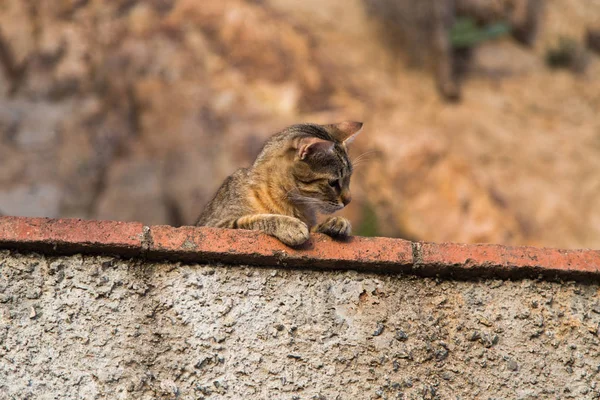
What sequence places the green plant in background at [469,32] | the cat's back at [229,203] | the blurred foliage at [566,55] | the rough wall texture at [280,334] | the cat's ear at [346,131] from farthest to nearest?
the blurred foliage at [566,55] < the green plant in background at [469,32] < the cat's ear at [346,131] < the cat's back at [229,203] < the rough wall texture at [280,334]

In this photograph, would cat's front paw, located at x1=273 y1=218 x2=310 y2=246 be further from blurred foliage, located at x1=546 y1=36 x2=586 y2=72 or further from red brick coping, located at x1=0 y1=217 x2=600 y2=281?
blurred foliage, located at x1=546 y1=36 x2=586 y2=72

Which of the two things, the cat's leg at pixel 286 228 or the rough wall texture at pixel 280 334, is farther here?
the cat's leg at pixel 286 228

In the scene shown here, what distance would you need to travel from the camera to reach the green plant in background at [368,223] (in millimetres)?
7949

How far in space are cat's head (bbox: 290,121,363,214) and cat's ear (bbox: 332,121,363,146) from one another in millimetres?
215

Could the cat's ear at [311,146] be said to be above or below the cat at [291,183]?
above

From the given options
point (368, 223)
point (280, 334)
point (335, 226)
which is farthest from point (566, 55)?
point (280, 334)

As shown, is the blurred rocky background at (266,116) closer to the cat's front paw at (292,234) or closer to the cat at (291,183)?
the cat at (291,183)

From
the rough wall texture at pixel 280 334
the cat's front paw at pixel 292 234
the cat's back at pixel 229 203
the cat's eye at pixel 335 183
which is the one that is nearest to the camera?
Result: the rough wall texture at pixel 280 334

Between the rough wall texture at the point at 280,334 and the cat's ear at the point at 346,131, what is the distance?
1.54 meters

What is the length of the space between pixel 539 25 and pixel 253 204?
7924mm

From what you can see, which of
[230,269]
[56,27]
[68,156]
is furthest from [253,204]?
[56,27]

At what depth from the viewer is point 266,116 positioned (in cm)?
866

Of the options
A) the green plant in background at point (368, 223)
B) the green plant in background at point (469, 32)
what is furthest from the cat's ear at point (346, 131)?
the green plant in background at point (469, 32)

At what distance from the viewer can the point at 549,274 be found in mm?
2686
